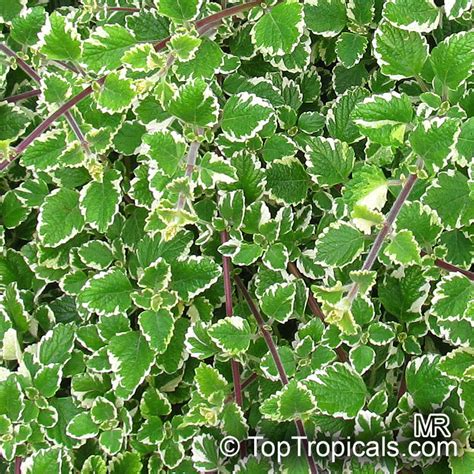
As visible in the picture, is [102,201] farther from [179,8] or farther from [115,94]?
[179,8]

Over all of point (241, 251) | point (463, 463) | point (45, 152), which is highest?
point (45, 152)

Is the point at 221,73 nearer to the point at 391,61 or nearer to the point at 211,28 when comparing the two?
the point at 211,28

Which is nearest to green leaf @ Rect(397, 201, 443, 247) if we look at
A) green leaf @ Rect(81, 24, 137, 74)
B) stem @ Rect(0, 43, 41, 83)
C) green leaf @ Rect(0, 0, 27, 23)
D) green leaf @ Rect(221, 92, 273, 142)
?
green leaf @ Rect(221, 92, 273, 142)

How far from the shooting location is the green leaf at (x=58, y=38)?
3.39ft

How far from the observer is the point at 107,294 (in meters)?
1.05

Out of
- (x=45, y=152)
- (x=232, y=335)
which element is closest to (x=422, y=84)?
(x=232, y=335)

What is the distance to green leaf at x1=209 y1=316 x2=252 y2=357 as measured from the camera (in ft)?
3.18

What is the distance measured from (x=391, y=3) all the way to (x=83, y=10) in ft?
1.74

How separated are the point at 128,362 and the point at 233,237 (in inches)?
9.7

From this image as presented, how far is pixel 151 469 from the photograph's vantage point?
1.05m

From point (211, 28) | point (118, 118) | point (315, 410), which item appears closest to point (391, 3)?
point (211, 28)

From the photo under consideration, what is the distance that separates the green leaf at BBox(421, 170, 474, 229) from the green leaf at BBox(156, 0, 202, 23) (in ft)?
1.44

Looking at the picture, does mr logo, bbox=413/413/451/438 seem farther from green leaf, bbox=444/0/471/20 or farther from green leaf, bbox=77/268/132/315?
green leaf, bbox=444/0/471/20

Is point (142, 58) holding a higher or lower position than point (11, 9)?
lower
